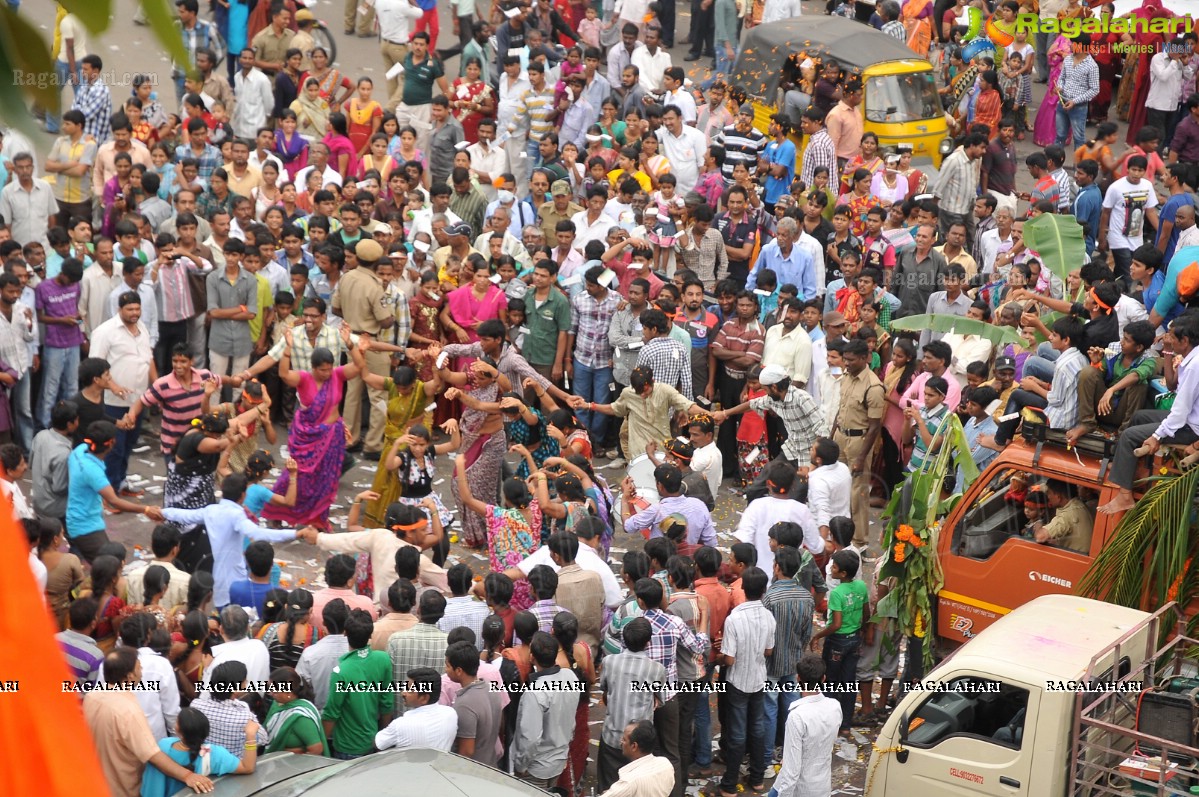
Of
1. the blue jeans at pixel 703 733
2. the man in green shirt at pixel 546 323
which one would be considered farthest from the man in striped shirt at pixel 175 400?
the blue jeans at pixel 703 733

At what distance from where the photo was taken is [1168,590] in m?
8.16

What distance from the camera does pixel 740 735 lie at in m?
8.52

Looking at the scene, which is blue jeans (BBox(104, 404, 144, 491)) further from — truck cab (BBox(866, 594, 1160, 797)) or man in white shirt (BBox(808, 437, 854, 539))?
truck cab (BBox(866, 594, 1160, 797))

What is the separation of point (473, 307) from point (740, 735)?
4.86 meters

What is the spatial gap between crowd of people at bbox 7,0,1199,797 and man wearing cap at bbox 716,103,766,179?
0.05 metres

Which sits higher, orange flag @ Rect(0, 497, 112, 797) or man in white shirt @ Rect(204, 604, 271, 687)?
Answer: orange flag @ Rect(0, 497, 112, 797)

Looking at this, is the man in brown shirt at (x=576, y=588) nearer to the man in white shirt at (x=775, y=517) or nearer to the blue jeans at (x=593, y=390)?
the man in white shirt at (x=775, y=517)

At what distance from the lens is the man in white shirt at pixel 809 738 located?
756 centimetres

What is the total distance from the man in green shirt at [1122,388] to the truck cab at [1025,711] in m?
1.53

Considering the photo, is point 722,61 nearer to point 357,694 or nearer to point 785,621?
point 785,621

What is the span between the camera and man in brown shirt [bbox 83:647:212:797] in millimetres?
6562

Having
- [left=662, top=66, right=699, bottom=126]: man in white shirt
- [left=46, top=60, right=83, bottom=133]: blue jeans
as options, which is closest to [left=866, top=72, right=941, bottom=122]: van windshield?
[left=662, top=66, right=699, bottom=126]: man in white shirt

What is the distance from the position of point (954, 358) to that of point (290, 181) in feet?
22.2

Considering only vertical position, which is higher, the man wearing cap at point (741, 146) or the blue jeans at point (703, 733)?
the man wearing cap at point (741, 146)
